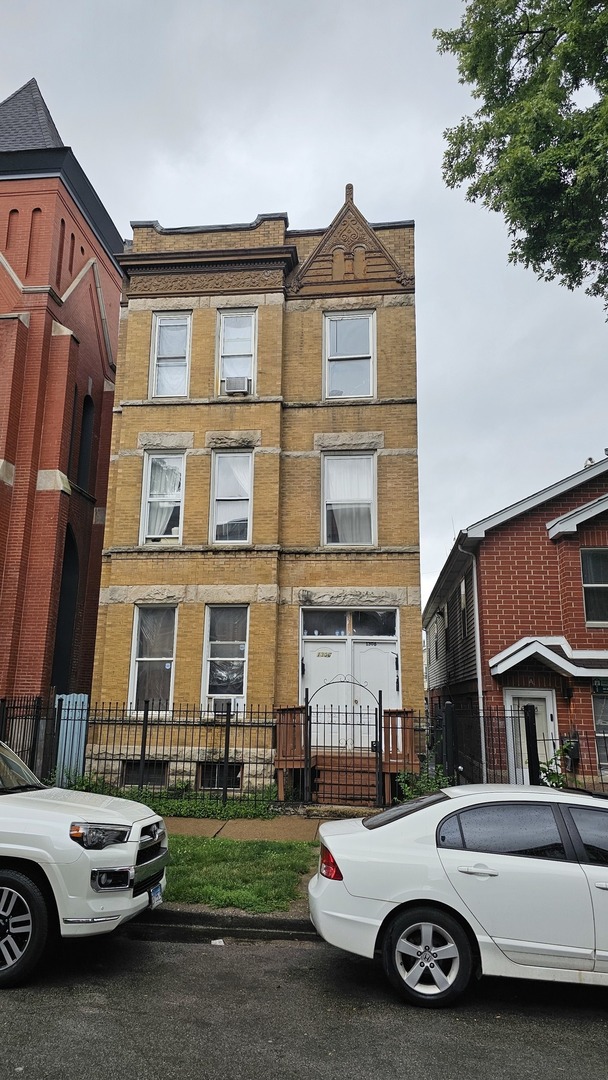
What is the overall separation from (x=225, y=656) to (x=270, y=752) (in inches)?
84.3

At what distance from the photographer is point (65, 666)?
1773 centimetres

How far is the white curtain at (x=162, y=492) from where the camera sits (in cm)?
1608

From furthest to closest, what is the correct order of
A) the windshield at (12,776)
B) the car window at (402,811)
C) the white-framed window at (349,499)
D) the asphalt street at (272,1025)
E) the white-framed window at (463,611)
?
the white-framed window at (463,611), the white-framed window at (349,499), the windshield at (12,776), the car window at (402,811), the asphalt street at (272,1025)

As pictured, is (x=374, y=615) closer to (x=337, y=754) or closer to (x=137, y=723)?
(x=337, y=754)

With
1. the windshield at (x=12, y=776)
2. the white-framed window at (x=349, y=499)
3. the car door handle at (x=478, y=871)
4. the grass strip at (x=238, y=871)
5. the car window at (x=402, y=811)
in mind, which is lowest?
the grass strip at (x=238, y=871)

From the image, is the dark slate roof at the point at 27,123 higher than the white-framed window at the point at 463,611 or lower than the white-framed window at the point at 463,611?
higher

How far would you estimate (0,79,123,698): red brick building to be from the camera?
16.2 meters

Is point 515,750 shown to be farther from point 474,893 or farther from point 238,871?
point 474,893

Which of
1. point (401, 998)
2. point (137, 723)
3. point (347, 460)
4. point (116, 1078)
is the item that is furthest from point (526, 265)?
point (116, 1078)

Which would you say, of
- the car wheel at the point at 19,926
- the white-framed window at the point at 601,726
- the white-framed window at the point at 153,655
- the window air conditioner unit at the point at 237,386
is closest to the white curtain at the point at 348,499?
the window air conditioner unit at the point at 237,386

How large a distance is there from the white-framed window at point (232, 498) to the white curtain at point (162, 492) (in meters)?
0.90

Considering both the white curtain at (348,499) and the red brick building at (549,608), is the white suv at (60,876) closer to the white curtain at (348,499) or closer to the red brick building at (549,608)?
the red brick building at (549,608)

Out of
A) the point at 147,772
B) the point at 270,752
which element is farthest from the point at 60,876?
the point at 147,772

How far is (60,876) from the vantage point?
5.55m
